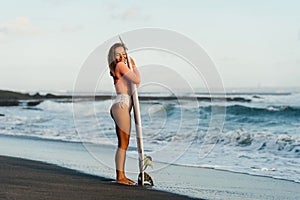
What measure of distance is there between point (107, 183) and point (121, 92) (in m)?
1.19

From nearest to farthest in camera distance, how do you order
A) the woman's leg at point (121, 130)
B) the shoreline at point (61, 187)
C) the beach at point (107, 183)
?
1. the shoreline at point (61, 187)
2. the beach at point (107, 183)
3. the woman's leg at point (121, 130)

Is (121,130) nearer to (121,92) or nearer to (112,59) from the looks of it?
(121,92)

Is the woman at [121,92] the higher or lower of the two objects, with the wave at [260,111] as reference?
lower

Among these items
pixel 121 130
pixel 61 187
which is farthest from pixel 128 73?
pixel 61 187

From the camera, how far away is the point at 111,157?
37.0 feet

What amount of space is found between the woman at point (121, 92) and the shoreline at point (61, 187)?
0.39 m

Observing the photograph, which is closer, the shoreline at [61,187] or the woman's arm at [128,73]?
the shoreline at [61,187]

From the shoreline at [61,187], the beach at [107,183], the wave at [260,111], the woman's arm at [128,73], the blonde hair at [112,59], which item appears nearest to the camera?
the shoreline at [61,187]

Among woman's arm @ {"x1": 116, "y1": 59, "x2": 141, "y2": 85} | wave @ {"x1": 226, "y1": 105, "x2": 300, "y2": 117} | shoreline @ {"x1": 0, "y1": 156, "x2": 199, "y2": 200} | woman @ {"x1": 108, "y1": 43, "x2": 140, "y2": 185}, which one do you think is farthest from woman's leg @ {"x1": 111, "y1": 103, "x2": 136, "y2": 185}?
wave @ {"x1": 226, "y1": 105, "x2": 300, "y2": 117}

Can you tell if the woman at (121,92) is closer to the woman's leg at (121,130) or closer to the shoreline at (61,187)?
the woman's leg at (121,130)

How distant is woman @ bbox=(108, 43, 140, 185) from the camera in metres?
7.23

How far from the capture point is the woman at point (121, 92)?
7227mm

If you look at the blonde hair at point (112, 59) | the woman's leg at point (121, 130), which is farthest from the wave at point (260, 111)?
the blonde hair at point (112, 59)

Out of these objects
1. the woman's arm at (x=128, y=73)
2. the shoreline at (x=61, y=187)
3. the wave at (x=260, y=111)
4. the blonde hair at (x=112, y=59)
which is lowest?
the shoreline at (x=61, y=187)
